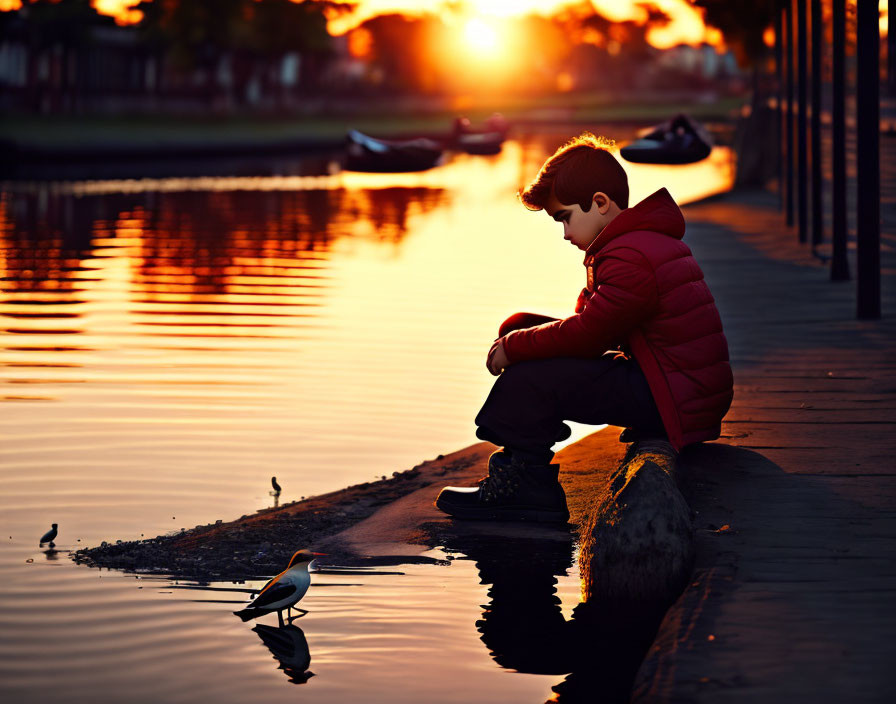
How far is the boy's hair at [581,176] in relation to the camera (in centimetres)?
507

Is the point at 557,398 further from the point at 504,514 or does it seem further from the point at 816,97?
the point at 816,97

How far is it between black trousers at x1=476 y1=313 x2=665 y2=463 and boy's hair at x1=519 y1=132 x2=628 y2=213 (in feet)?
1.81

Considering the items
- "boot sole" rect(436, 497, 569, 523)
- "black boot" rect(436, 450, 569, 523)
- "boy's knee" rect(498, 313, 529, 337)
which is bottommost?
"boot sole" rect(436, 497, 569, 523)

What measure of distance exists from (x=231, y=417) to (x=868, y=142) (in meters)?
4.57

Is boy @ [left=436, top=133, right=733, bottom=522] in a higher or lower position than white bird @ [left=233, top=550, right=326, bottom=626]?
higher

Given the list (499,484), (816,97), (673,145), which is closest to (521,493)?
(499,484)

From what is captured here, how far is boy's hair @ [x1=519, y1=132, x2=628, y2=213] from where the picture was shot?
507cm

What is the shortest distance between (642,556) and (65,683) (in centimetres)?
165

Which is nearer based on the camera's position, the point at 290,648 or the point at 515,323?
the point at 290,648

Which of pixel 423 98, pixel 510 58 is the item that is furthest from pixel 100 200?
pixel 510 58

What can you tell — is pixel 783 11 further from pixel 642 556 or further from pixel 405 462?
pixel 642 556

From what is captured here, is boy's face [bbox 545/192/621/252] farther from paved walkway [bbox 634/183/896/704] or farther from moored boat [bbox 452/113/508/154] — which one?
moored boat [bbox 452/113/508/154]

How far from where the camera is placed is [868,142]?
32.0ft

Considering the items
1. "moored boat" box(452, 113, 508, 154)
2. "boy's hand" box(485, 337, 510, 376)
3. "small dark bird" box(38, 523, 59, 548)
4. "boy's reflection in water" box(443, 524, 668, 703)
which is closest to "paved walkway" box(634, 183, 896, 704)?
"boy's reflection in water" box(443, 524, 668, 703)
